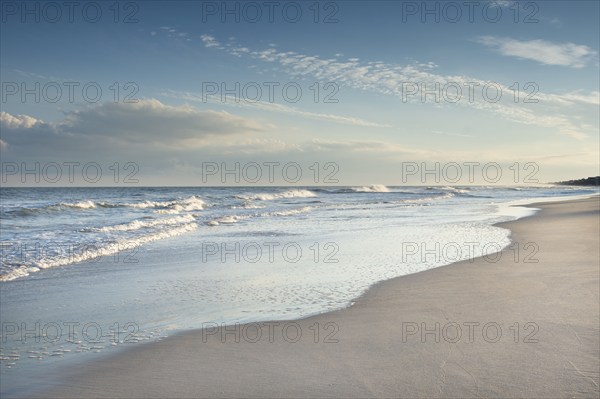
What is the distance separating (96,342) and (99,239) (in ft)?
31.0

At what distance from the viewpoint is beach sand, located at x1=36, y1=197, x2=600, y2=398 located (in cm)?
389

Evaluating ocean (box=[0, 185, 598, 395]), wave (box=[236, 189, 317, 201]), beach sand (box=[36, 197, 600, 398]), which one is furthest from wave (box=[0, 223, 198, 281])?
wave (box=[236, 189, 317, 201])

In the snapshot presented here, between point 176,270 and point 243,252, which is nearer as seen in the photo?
point 176,270

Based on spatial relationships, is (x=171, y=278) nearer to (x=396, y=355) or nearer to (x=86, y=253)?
(x=86, y=253)

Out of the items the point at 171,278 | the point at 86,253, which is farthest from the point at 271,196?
the point at 171,278

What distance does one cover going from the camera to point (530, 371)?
13.6 feet

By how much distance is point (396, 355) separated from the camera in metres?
4.59

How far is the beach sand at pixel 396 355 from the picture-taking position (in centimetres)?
389

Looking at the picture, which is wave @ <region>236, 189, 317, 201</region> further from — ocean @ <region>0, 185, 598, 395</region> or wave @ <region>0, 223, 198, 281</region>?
ocean @ <region>0, 185, 598, 395</region>

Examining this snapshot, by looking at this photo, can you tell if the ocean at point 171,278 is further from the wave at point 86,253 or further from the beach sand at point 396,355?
the beach sand at point 396,355

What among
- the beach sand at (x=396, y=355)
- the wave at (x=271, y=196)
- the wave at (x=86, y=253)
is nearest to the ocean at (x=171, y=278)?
the wave at (x=86, y=253)

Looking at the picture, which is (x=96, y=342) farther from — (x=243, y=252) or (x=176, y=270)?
(x=243, y=252)

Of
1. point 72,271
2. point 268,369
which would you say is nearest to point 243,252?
point 72,271

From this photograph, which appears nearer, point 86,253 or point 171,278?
point 171,278
